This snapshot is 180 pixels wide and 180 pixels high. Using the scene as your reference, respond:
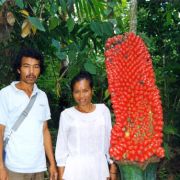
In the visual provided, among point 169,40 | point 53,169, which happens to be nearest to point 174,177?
point 169,40

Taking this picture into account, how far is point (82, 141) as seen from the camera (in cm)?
247

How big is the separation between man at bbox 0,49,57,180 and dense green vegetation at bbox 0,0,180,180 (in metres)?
0.28

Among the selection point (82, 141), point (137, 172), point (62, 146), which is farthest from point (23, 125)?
point (137, 172)

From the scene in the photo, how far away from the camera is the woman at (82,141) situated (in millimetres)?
2463

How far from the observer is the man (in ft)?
8.24

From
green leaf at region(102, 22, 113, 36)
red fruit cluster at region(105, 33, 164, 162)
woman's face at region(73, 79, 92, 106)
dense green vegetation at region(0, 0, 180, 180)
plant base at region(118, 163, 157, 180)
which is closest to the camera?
plant base at region(118, 163, 157, 180)

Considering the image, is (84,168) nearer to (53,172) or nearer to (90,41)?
(53,172)

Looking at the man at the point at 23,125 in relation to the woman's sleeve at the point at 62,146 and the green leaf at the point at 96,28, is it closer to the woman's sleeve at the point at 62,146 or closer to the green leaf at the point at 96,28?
the woman's sleeve at the point at 62,146

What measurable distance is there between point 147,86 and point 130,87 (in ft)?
0.19

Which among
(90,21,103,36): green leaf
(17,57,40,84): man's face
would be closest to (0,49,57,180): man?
(17,57,40,84): man's face

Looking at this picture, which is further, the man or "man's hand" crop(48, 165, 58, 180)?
"man's hand" crop(48, 165, 58, 180)

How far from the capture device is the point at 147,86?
4.21 ft

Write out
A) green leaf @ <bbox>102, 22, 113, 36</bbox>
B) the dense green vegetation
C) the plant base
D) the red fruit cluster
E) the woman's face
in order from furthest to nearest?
1. the dense green vegetation
2. green leaf @ <bbox>102, 22, 113, 36</bbox>
3. the woman's face
4. the red fruit cluster
5. the plant base

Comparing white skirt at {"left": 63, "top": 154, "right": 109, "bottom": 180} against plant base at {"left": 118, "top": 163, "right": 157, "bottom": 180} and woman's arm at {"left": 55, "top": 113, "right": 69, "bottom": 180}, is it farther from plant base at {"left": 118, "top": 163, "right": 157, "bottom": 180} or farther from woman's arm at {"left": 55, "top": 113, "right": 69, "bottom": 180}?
plant base at {"left": 118, "top": 163, "right": 157, "bottom": 180}
